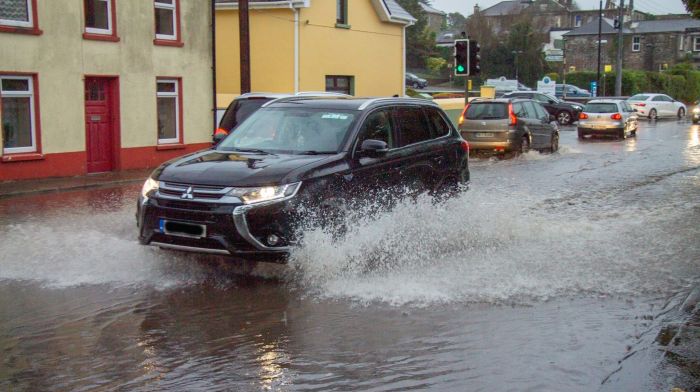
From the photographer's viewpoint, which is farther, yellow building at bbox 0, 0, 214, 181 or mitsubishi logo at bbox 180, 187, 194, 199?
yellow building at bbox 0, 0, 214, 181

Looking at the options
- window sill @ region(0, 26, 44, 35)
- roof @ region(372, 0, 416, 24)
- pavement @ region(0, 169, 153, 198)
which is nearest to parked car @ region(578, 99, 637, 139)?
roof @ region(372, 0, 416, 24)

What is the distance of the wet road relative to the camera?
5.43 m

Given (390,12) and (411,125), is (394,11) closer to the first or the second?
(390,12)

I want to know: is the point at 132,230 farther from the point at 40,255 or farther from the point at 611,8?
the point at 611,8

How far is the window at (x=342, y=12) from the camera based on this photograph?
30.2 meters

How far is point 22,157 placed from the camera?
17594mm

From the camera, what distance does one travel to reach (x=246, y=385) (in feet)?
17.0

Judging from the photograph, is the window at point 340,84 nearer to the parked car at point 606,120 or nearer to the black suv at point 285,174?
the parked car at point 606,120

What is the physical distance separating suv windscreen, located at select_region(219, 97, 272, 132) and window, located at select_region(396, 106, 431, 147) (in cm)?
497

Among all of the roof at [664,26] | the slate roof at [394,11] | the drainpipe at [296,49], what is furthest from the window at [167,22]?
the roof at [664,26]

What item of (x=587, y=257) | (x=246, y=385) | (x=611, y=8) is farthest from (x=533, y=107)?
(x=611, y=8)

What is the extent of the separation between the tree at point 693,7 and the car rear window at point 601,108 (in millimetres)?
17767

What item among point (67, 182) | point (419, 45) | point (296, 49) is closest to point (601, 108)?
point (296, 49)

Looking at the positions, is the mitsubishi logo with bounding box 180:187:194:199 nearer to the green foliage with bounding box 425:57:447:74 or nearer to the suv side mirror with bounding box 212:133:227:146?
the suv side mirror with bounding box 212:133:227:146
